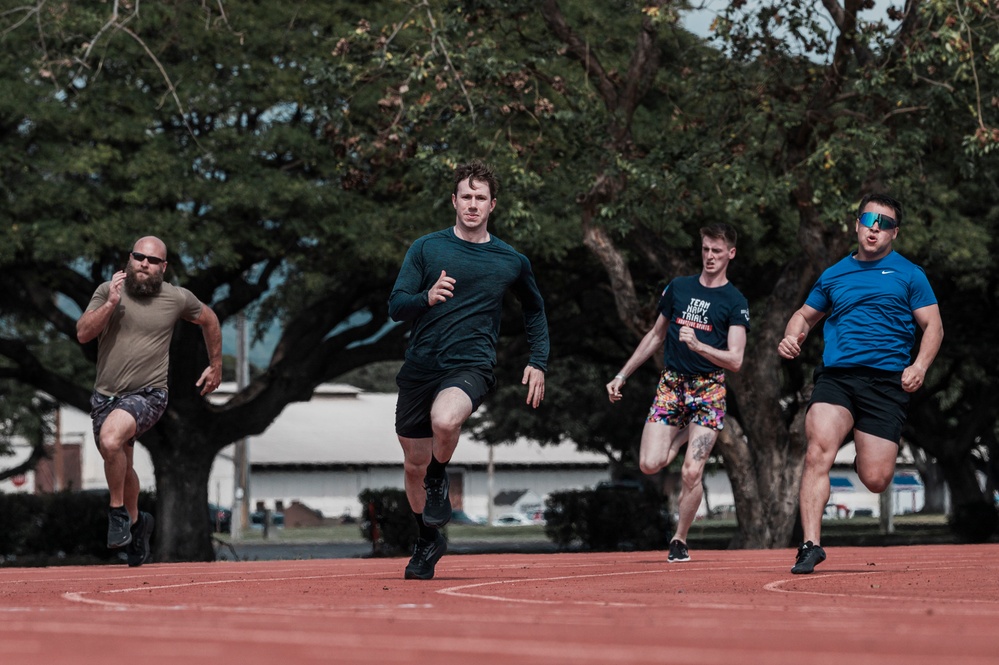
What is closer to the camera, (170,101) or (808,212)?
(808,212)

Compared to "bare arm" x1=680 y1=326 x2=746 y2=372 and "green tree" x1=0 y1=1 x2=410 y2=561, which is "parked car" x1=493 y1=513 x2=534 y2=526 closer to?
"green tree" x1=0 y1=1 x2=410 y2=561

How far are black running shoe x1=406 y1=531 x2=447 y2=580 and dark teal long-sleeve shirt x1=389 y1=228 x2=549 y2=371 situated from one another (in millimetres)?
1003

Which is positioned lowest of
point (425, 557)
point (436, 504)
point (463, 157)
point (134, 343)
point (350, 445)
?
point (425, 557)

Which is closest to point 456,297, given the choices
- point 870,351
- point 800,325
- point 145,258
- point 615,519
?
point 800,325

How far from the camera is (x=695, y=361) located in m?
10.8

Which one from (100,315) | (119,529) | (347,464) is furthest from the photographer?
(347,464)

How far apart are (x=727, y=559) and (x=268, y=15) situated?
13.0 metres

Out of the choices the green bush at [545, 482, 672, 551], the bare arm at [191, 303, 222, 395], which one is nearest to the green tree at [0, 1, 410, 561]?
the green bush at [545, 482, 672, 551]

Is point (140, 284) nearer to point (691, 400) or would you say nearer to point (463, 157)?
point (691, 400)

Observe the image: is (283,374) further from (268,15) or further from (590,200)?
(590,200)

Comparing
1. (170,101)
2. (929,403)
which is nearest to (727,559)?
(170,101)

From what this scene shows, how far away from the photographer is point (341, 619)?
219 inches

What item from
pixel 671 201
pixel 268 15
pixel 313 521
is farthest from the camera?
pixel 313 521

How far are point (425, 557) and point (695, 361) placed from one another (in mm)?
3017
